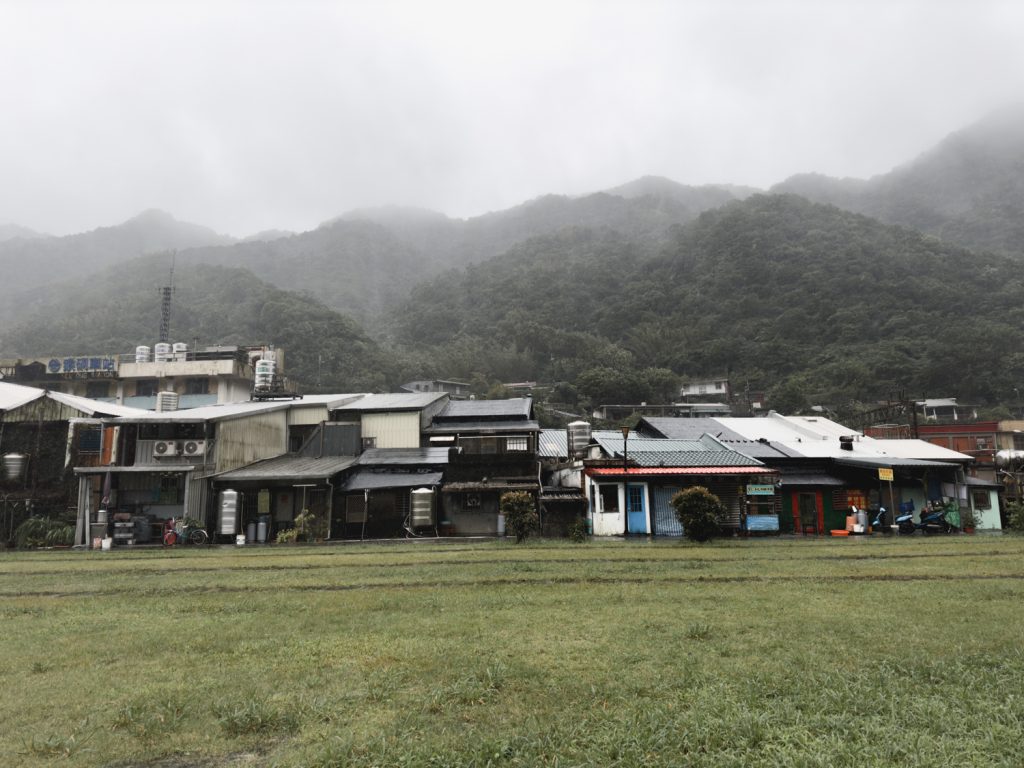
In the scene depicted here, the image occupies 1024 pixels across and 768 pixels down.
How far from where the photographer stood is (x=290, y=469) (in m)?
28.8

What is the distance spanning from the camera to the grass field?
15.9ft

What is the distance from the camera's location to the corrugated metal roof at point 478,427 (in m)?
33.6

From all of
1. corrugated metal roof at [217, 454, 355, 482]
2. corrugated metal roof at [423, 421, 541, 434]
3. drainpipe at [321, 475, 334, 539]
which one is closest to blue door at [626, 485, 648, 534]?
corrugated metal roof at [423, 421, 541, 434]

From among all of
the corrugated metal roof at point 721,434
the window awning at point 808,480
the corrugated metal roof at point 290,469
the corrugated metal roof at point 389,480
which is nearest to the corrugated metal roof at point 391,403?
the corrugated metal roof at point 290,469

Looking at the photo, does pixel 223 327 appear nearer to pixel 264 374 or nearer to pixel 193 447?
pixel 264 374

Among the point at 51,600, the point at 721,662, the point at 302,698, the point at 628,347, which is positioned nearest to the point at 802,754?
the point at 721,662

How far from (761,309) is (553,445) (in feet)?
228

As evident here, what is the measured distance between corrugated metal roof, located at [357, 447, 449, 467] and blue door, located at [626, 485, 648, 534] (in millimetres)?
9541

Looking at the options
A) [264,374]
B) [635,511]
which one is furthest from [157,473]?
[635,511]

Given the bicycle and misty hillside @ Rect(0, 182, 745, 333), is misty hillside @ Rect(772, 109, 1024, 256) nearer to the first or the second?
misty hillside @ Rect(0, 182, 745, 333)

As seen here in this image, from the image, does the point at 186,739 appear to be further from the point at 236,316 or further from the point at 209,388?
the point at 236,316

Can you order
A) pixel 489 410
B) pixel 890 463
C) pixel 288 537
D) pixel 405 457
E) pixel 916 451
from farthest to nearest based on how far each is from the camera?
1. pixel 489 410
2. pixel 916 451
3. pixel 405 457
4. pixel 890 463
5. pixel 288 537

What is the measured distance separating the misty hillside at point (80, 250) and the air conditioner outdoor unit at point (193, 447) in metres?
104

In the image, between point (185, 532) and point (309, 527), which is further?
point (309, 527)
